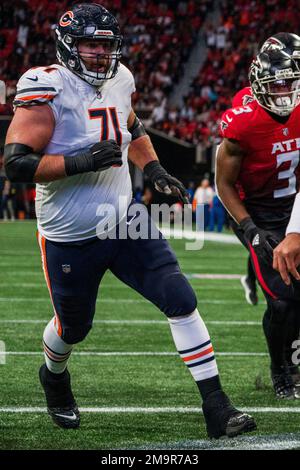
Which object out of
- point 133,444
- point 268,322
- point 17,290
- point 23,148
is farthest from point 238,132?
point 17,290

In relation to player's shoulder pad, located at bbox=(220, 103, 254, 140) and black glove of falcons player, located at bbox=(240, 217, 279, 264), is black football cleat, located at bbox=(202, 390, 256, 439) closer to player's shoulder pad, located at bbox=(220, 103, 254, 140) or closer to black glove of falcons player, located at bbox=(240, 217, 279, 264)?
black glove of falcons player, located at bbox=(240, 217, 279, 264)

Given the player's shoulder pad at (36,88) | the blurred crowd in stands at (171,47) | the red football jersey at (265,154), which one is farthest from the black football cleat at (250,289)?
the blurred crowd in stands at (171,47)

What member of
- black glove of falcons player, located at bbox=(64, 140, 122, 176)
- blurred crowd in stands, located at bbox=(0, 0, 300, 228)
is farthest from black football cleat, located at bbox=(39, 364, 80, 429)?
blurred crowd in stands, located at bbox=(0, 0, 300, 228)

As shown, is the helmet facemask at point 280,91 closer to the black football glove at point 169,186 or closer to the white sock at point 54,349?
the black football glove at point 169,186

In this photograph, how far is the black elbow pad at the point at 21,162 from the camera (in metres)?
3.96

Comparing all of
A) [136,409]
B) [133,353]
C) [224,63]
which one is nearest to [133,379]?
[136,409]

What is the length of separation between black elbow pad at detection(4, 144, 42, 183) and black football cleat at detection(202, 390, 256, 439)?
44.5 inches

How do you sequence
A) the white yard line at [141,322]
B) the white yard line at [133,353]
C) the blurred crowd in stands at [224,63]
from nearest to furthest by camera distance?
the white yard line at [133,353] → the white yard line at [141,322] → the blurred crowd in stands at [224,63]

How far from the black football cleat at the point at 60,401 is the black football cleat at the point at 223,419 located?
0.65 metres

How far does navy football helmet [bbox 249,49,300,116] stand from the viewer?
16.0 ft

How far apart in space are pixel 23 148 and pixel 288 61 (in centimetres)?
155

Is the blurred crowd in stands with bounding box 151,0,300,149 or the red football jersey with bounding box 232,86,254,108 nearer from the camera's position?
the red football jersey with bounding box 232,86,254,108

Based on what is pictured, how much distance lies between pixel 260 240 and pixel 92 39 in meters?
1.30
